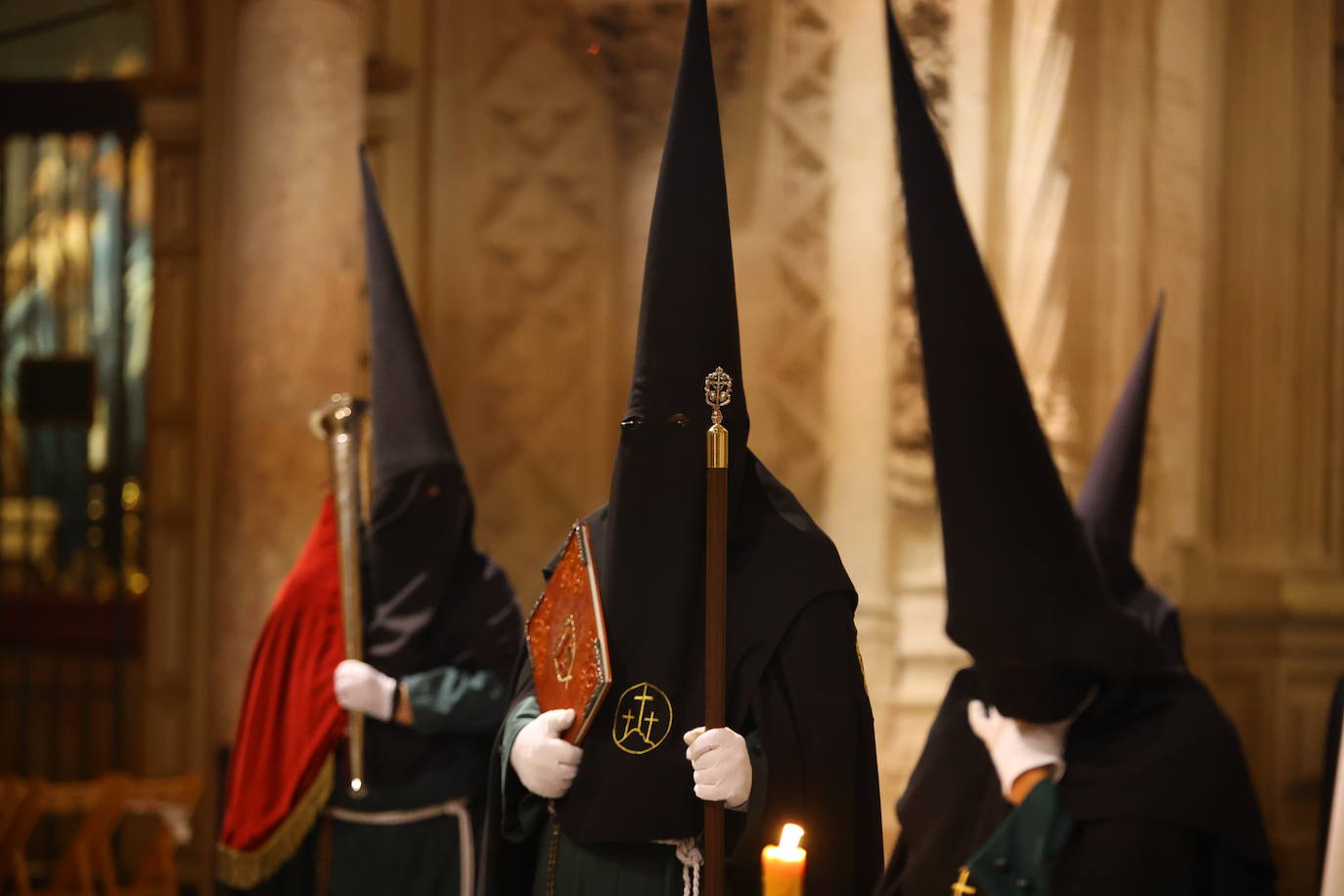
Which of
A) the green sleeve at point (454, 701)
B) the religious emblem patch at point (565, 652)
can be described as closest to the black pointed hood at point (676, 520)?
the religious emblem patch at point (565, 652)

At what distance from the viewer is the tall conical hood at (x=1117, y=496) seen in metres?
3.88

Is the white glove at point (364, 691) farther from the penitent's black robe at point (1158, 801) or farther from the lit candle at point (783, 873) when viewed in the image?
the lit candle at point (783, 873)

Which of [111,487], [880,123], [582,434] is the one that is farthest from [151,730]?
[880,123]

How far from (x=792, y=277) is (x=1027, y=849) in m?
3.00

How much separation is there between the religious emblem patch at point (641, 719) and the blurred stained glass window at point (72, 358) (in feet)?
15.7

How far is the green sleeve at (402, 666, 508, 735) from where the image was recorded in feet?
11.2

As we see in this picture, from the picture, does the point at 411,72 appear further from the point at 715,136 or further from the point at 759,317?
the point at 715,136

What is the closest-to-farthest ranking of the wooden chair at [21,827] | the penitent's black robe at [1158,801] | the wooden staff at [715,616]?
the wooden staff at [715,616], the penitent's black robe at [1158,801], the wooden chair at [21,827]

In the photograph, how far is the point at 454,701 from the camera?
135 inches

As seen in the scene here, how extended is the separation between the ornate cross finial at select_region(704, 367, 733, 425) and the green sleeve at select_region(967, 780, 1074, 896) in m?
1.20

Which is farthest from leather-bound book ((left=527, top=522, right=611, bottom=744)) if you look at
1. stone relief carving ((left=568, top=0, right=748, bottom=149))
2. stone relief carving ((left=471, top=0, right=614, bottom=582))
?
stone relief carving ((left=568, top=0, right=748, bottom=149))

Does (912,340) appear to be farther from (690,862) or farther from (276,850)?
(690,862)

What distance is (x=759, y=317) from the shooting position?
17.3 feet

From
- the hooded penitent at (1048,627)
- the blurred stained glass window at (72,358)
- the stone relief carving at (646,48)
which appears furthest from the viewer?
the blurred stained glass window at (72,358)
